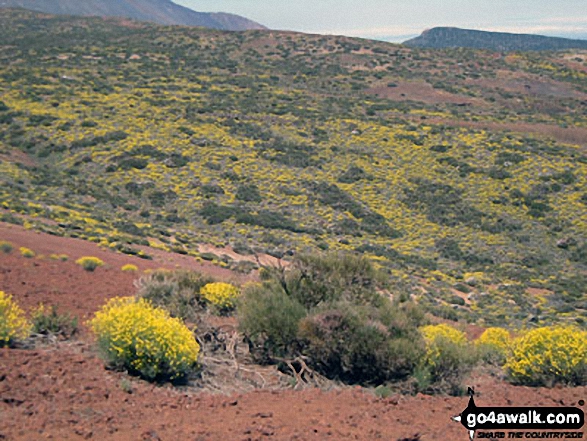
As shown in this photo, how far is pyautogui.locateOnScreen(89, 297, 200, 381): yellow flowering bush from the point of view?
767cm

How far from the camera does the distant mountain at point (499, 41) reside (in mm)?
133625

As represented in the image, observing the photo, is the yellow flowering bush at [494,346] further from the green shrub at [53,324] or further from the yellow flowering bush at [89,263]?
the yellow flowering bush at [89,263]

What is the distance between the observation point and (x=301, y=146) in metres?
43.0

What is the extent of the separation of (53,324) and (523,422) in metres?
6.41

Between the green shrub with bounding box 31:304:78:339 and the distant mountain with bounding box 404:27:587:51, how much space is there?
442 feet

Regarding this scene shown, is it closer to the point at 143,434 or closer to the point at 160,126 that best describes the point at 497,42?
the point at 160,126

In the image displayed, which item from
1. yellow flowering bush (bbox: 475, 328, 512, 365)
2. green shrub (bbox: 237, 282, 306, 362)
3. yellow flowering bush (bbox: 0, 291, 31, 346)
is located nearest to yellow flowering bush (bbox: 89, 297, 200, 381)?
yellow flowering bush (bbox: 0, 291, 31, 346)

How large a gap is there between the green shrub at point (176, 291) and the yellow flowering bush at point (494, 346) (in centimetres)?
495

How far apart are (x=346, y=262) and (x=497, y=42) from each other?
13759 cm

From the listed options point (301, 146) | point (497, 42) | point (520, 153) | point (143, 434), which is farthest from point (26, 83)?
point (497, 42)

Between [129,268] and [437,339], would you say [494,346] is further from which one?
[129,268]

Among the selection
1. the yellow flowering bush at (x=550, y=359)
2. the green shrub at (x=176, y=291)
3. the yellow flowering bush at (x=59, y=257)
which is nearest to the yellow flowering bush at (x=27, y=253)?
the yellow flowering bush at (x=59, y=257)

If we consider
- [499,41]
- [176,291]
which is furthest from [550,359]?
[499,41]

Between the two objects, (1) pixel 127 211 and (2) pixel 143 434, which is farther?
(1) pixel 127 211
